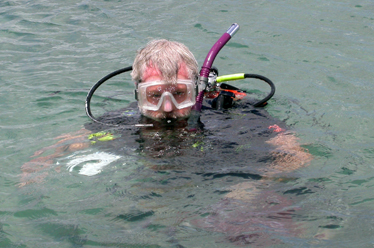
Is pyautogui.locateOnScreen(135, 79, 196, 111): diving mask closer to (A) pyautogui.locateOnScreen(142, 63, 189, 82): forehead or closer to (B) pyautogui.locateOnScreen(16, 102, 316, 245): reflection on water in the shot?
(A) pyautogui.locateOnScreen(142, 63, 189, 82): forehead

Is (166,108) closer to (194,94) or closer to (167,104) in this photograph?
(167,104)

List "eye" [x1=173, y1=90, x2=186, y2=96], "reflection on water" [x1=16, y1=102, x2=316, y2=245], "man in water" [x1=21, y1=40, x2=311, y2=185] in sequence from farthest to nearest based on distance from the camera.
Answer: "eye" [x1=173, y1=90, x2=186, y2=96] → "man in water" [x1=21, y1=40, x2=311, y2=185] → "reflection on water" [x1=16, y1=102, x2=316, y2=245]

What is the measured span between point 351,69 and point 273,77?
105 centimetres

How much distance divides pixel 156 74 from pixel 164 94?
194 millimetres

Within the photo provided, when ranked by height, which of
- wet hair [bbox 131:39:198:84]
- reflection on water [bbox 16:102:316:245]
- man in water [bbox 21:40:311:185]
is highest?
wet hair [bbox 131:39:198:84]

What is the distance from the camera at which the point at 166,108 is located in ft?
10.9

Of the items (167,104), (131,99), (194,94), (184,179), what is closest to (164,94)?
(167,104)

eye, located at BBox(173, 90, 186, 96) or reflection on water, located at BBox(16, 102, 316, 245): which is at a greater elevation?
eye, located at BBox(173, 90, 186, 96)

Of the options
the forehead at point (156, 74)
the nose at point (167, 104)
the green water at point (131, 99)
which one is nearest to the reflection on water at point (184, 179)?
the green water at point (131, 99)

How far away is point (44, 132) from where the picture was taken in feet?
13.0

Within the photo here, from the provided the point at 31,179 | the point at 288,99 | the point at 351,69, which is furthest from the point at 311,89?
the point at 31,179

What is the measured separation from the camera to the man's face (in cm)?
333

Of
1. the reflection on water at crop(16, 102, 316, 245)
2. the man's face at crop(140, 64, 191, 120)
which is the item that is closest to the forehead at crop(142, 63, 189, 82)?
the man's face at crop(140, 64, 191, 120)

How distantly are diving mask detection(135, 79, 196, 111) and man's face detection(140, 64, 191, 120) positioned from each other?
0.02 metres
